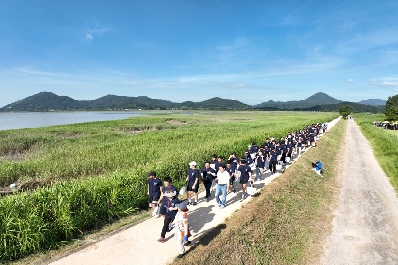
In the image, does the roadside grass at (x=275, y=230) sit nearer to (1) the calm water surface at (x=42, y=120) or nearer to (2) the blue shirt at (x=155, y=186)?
(2) the blue shirt at (x=155, y=186)

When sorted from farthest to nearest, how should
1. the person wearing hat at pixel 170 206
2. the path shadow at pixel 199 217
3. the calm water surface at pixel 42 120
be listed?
the calm water surface at pixel 42 120 → the path shadow at pixel 199 217 → the person wearing hat at pixel 170 206

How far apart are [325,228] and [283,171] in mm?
6771

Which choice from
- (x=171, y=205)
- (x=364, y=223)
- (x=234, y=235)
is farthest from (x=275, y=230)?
(x=171, y=205)

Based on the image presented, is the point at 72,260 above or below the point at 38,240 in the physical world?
below

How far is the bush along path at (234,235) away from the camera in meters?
7.31

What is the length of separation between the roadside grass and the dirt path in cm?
48

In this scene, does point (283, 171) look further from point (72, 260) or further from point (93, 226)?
point (72, 260)

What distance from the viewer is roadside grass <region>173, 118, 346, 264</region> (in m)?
7.88

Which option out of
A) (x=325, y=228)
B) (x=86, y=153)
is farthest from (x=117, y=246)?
(x=86, y=153)

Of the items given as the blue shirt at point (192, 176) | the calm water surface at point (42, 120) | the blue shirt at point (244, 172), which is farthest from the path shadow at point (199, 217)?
the calm water surface at point (42, 120)

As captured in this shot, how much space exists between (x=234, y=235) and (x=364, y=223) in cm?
655

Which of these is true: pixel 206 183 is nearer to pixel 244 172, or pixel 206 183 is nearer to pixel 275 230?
pixel 244 172

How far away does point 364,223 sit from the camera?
1068 centimetres

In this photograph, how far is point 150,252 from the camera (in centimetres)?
742
